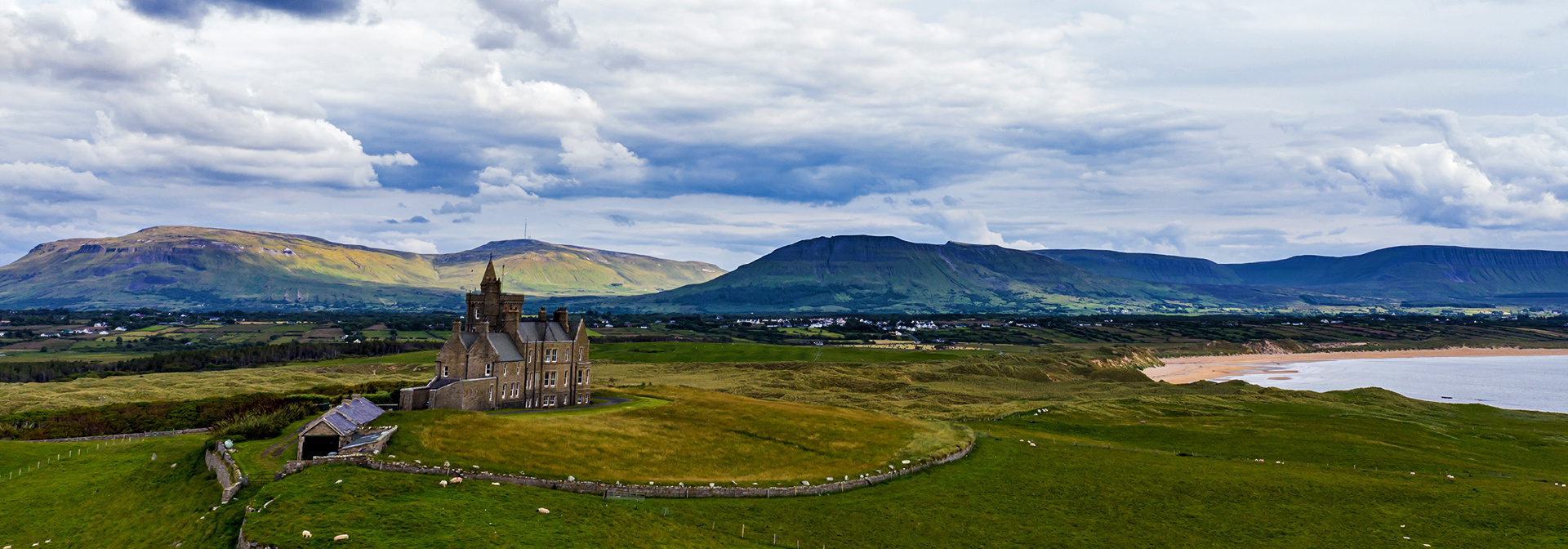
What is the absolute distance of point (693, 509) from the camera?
49656 mm

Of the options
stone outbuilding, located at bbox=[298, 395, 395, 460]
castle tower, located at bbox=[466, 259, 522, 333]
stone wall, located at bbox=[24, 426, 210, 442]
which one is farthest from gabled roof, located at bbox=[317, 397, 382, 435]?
stone wall, located at bbox=[24, 426, 210, 442]

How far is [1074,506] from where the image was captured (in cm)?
5509

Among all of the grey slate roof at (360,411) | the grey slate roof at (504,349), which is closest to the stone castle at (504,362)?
the grey slate roof at (504,349)

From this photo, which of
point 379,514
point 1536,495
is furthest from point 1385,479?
point 379,514

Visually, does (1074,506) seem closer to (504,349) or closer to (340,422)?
(340,422)

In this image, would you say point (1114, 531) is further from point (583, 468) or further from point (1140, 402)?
point (1140, 402)

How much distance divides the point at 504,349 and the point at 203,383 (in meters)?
97.0

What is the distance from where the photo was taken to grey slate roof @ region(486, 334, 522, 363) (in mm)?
74375

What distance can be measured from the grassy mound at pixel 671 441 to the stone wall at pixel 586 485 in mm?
1288

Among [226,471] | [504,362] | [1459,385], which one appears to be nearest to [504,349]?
[504,362]

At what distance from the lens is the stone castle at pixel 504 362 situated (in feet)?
229

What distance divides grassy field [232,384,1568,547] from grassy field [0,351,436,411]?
73.7 metres

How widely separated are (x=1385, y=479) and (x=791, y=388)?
93.4 m

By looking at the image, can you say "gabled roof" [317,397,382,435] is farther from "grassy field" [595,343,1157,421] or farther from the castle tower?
"grassy field" [595,343,1157,421]
